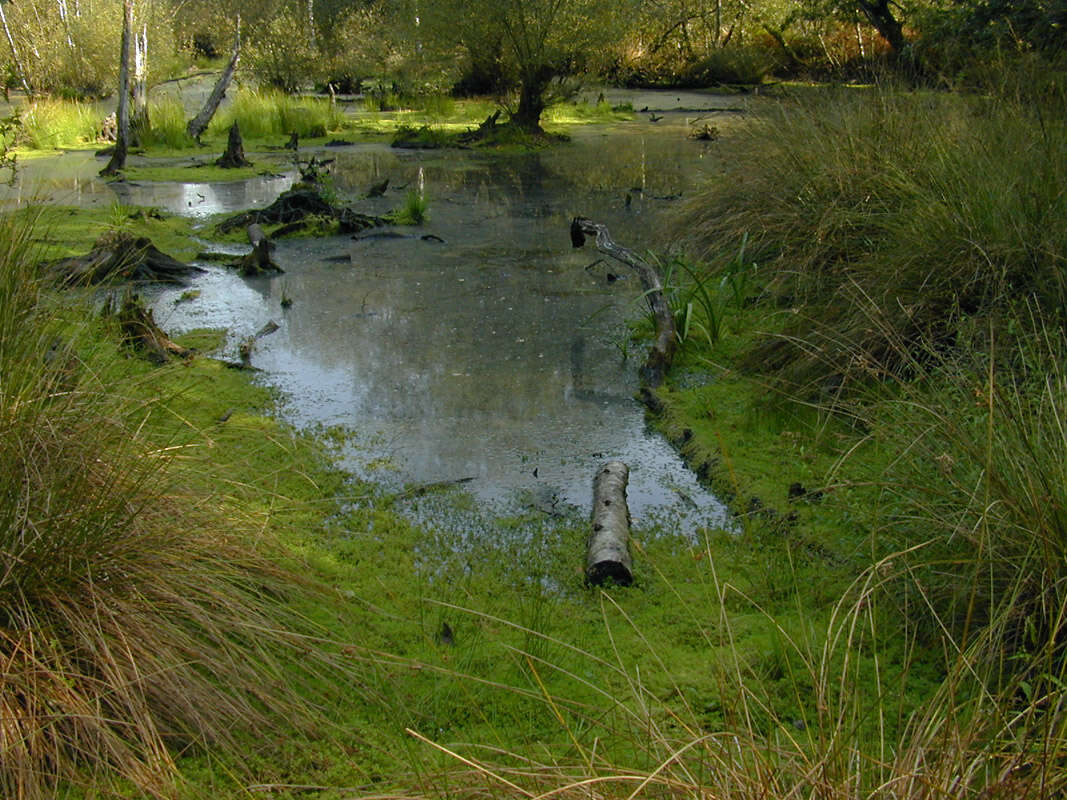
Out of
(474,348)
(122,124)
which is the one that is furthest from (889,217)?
(122,124)

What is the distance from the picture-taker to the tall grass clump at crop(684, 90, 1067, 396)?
14.3ft

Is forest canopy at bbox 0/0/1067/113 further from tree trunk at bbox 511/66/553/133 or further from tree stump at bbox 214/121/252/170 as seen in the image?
tree stump at bbox 214/121/252/170

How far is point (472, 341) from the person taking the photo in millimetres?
6352

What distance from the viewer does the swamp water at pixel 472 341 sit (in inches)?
180

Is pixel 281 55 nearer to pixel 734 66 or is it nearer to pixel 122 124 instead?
pixel 122 124

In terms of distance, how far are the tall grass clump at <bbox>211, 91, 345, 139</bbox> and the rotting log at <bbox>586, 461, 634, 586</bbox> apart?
42.9 feet

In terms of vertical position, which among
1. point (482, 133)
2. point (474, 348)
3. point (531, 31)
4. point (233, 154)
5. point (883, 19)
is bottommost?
point (474, 348)

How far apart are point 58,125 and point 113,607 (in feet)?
47.8

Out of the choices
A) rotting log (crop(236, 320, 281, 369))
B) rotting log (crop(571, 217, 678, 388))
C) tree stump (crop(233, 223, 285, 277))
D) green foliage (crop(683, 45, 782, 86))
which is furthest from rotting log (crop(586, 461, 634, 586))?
green foliage (crop(683, 45, 782, 86))

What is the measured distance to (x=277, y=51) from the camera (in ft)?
65.4

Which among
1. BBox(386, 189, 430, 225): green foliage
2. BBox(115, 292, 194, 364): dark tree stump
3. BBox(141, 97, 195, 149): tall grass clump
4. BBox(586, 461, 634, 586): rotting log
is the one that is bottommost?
BBox(586, 461, 634, 586): rotting log

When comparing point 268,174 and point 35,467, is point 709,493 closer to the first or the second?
point 35,467

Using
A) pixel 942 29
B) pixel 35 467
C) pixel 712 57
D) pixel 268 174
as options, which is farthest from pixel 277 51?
pixel 35 467

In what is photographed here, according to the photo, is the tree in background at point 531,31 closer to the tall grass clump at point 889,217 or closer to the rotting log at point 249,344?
the tall grass clump at point 889,217
